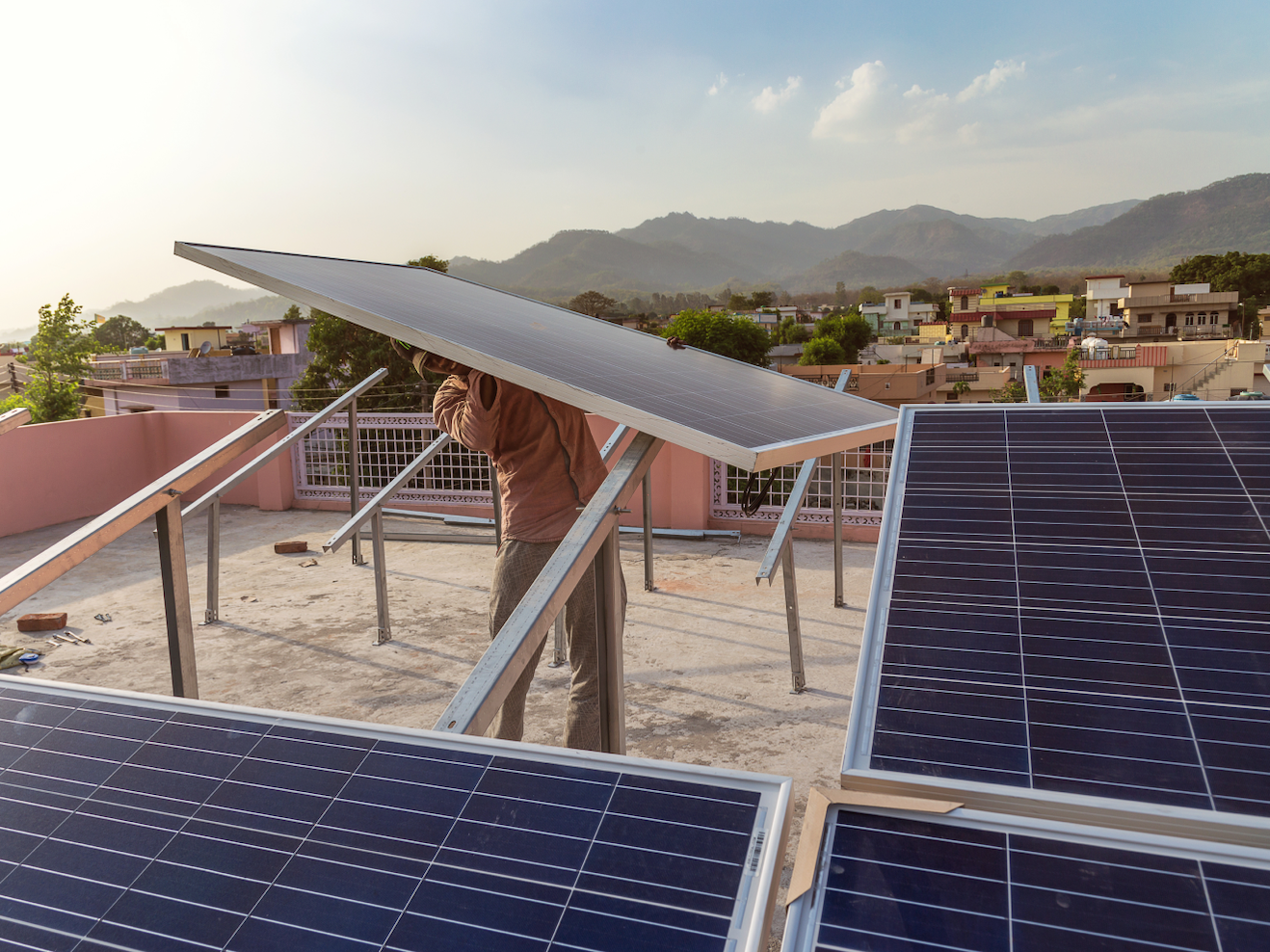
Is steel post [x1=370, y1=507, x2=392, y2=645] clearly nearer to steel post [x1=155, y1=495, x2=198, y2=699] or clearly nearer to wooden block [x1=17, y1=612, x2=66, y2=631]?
wooden block [x1=17, y1=612, x2=66, y2=631]

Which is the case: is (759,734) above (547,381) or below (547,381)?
below

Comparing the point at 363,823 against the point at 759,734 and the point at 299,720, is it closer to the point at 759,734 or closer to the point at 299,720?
the point at 299,720

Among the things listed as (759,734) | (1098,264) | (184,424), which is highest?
(1098,264)

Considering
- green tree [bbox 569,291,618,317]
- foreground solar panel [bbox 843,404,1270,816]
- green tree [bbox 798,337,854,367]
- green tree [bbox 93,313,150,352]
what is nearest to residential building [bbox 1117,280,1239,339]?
green tree [bbox 798,337,854,367]

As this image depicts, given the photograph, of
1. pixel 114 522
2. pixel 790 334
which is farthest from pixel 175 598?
pixel 790 334

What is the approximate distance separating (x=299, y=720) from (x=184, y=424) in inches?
408

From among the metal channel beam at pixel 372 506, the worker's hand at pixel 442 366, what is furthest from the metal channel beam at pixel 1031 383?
the metal channel beam at pixel 372 506

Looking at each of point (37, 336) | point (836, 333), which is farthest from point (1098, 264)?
point (37, 336)

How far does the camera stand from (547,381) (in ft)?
6.78

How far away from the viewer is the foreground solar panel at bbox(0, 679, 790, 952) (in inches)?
39.0

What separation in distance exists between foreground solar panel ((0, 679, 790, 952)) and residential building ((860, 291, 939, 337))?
102m

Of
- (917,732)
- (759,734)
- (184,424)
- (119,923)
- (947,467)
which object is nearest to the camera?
(119,923)

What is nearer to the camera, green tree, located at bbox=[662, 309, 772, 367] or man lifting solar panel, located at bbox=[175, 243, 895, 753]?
man lifting solar panel, located at bbox=[175, 243, 895, 753]

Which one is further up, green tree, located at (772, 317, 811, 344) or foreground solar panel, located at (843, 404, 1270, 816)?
green tree, located at (772, 317, 811, 344)
